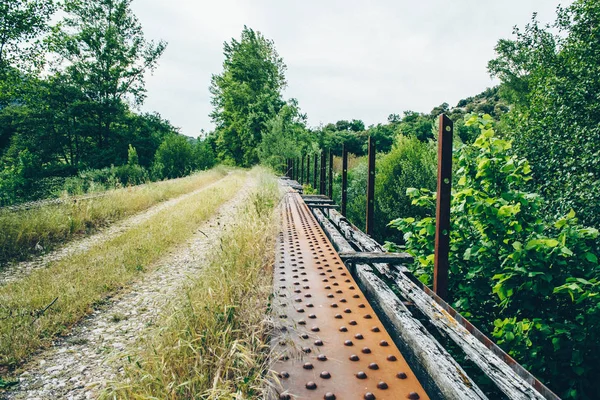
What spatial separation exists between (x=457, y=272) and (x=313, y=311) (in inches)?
65.5

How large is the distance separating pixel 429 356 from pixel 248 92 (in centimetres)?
3905

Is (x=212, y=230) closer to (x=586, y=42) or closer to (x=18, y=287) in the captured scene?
(x=18, y=287)

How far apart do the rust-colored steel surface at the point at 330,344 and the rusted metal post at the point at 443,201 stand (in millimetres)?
642

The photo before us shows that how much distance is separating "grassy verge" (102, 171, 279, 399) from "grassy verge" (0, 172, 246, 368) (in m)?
1.44

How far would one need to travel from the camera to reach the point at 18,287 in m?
4.19

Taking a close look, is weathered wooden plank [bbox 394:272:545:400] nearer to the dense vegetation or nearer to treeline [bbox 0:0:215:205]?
the dense vegetation

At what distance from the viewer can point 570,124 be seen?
9141 millimetres

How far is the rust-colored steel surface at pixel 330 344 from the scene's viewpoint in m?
1.27

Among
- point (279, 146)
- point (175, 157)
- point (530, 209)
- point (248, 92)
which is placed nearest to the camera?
point (530, 209)

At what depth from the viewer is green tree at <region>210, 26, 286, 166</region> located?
34.9 meters

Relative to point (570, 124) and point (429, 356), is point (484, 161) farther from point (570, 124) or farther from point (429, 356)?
point (570, 124)

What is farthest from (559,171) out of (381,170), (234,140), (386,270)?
(234,140)

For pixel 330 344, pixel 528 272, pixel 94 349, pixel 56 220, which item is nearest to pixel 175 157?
pixel 56 220

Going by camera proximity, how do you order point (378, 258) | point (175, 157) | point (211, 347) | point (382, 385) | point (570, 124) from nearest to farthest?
point (382, 385) < point (211, 347) < point (378, 258) < point (570, 124) < point (175, 157)
